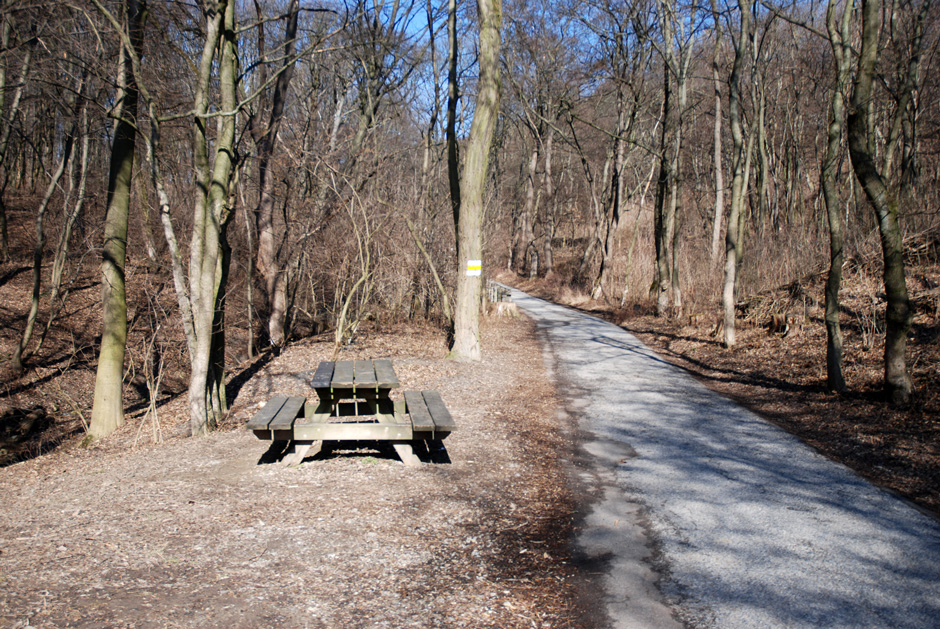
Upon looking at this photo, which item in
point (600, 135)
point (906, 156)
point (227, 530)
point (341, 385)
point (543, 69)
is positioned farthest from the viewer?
point (600, 135)

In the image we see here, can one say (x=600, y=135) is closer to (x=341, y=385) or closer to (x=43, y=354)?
(x=43, y=354)

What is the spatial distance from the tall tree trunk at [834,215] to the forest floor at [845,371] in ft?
1.33

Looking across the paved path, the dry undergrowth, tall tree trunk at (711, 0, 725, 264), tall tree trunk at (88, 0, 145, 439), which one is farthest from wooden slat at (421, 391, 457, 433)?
tall tree trunk at (711, 0, 725, 264)

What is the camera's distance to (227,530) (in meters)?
4.11

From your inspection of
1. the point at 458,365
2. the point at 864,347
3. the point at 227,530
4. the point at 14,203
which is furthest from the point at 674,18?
the point at 14,203

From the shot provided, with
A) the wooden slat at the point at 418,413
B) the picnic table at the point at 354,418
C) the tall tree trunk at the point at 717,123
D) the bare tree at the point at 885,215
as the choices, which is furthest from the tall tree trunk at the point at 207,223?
the tall tree trunk at the point at 717,123

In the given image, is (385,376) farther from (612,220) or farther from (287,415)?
(612,220)

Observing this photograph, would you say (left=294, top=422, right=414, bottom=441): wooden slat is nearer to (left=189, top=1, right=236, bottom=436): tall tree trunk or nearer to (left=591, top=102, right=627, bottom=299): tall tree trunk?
(left=189, top=1, right=236, bottom=436): tall tree trunk

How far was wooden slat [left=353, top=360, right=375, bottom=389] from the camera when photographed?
5.68 meters

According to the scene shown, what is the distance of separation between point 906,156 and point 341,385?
16766mm

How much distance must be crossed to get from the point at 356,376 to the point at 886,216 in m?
6.85

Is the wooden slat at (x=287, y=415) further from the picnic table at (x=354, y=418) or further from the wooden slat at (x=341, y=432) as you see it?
the wooden slat at (x=341, y=432)

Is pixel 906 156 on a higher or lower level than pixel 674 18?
lower

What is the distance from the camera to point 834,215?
870 cm
